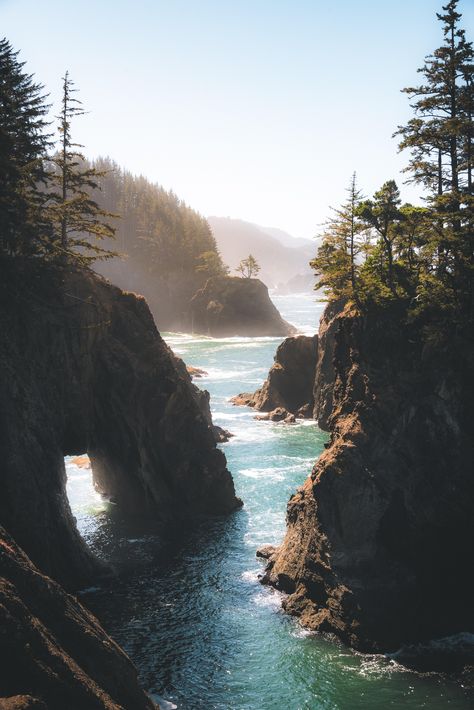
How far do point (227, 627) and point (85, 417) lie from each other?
18.2 meters

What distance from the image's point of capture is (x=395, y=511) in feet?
109

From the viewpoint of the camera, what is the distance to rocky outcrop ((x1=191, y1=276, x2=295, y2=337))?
155250 mm

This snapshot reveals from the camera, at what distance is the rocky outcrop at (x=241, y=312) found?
15525cm

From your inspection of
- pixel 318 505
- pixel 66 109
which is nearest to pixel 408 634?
pixel 318 505

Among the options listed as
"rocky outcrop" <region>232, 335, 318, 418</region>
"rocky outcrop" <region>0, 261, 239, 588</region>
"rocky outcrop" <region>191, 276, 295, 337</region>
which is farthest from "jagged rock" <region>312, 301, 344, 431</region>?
"rocky outcrop" <region>191, 276, 295, 337</region>

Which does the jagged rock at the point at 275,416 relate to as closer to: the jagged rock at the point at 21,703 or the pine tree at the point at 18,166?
the pine tree at the point at 18,166

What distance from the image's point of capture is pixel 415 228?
37.0 metres

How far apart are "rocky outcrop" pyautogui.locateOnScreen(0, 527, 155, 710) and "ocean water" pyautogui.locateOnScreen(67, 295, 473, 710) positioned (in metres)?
9.03

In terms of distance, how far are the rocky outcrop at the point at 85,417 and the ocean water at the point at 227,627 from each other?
308cm

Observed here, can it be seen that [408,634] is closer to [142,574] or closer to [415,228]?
[142,574]

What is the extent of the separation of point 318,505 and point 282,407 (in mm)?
46245

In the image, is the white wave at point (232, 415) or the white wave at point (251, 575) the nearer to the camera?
the white wave at point (251, 575)

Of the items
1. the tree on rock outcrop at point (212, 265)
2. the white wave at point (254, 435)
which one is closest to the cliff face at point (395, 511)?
the white wave at point (254, 435)

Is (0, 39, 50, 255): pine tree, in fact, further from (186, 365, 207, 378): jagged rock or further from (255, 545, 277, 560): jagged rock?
(186, 365, 207, 378): jagged rock
